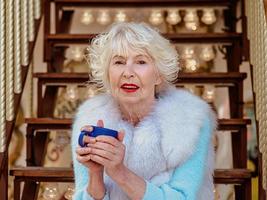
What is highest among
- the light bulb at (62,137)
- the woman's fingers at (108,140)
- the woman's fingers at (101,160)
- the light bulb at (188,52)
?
the light bulb at (188,52)

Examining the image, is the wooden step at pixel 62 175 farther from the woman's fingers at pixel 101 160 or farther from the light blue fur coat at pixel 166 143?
the woman's fingers at pixel 101 160

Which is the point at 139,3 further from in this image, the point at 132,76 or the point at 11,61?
the point at 132,76

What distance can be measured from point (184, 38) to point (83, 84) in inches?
20.2

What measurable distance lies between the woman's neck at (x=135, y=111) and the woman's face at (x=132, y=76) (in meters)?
0.03

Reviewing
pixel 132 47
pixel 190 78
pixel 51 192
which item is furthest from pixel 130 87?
pixel 190 78

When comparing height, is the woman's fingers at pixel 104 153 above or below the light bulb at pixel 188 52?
below

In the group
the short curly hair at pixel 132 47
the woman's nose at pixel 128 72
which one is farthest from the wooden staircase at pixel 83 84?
the woman's nose at pixel 128 72

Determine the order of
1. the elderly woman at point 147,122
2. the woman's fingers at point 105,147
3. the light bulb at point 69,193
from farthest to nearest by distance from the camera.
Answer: the light bulb at point 69,193 < the elderly woman at point 147,122 < the woman's fingers at point 105,147

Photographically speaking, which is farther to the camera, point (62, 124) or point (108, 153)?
point (62, 124)

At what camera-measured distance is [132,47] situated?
186cm

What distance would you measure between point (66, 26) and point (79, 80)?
597 millimetres

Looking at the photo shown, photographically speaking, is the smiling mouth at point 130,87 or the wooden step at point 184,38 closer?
the smiling mouth at point 130,87

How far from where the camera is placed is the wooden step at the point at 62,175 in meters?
2.48

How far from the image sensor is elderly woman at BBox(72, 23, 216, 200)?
6.02ft
